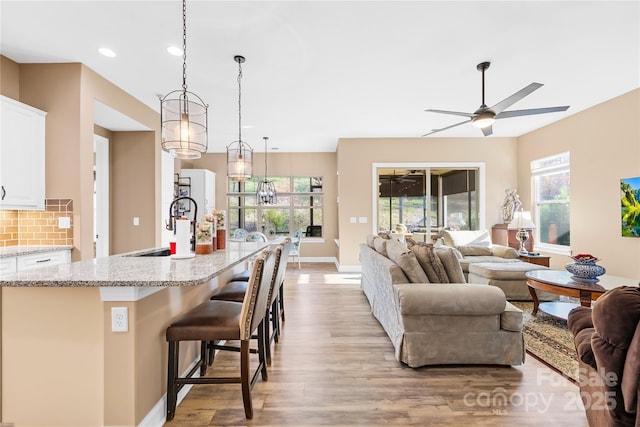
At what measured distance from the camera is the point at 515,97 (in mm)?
2941

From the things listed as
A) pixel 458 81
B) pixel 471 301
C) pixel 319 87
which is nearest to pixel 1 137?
pixel 319 87

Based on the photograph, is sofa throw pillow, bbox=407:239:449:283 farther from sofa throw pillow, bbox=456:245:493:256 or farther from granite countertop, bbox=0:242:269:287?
sofa throw pillow, bbox=456:245:493:256

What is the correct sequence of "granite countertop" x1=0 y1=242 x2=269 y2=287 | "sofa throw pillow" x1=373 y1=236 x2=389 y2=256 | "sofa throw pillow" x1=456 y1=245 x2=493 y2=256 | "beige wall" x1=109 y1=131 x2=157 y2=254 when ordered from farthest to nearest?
"sofa throw pillow" x1=456 y1=245 x2=493 y2=256 → "beige wall" x1=109 y1=131 x2=157 y2=254 → "sofa throw pillow" x1=373 y1=236 x2=389 y2=256 → "granite countertop" x1=0 y1=242 x2=269 y2=287

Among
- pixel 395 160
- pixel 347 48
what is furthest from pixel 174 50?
pixel 395 160

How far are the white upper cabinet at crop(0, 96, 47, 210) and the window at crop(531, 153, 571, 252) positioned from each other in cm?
749

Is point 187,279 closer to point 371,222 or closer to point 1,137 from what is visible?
point 1,137

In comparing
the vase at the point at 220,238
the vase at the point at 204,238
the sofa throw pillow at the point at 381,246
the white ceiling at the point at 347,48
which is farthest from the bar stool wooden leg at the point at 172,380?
the white ceiling at the point at 347,48

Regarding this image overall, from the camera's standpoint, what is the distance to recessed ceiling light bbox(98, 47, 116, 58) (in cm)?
297

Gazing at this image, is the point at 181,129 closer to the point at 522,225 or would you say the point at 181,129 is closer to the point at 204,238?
the point at 204,238

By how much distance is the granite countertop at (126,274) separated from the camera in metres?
1.43

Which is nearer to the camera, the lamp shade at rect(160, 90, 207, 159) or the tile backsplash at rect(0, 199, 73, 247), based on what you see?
the lamp shade at rect(160, 90, 207, 159)

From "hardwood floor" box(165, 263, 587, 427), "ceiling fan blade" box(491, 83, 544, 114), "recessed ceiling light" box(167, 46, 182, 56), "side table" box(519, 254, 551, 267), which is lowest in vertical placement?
"hardwood floor" box(165, 263, 587, 427)

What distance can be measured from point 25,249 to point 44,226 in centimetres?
40

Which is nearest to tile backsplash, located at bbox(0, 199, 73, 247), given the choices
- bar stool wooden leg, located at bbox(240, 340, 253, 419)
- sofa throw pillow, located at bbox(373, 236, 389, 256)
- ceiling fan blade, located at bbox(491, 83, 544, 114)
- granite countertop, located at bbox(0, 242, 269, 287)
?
granite countertop, located at bbox(0, 242, 269, 287)
